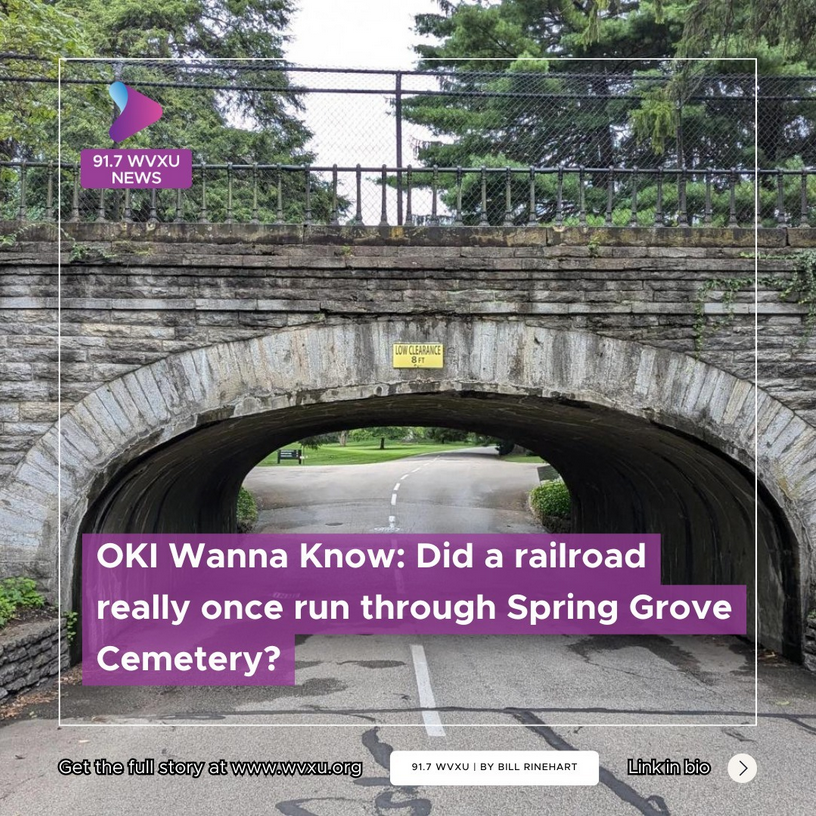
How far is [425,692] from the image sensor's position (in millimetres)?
6863

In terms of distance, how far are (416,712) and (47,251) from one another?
5.16 m

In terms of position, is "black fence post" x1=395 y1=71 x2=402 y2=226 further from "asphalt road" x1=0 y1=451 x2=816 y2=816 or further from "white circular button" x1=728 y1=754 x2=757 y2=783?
"white circular button" x1=728 y1=754 x2=757 y2=783

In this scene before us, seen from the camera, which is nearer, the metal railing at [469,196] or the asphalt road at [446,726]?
the asphalt road at [446,726]

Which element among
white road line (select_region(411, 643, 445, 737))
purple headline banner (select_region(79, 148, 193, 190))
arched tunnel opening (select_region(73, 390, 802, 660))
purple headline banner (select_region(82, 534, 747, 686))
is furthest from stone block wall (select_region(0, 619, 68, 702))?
purple headline banner (select_region(79, 148, 193, 190))

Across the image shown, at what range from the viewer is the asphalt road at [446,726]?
4598 millimetres

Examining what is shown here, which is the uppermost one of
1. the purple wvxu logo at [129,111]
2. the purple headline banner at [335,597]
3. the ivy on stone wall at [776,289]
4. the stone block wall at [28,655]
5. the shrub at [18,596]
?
the purple wvxu logo at [129,111]

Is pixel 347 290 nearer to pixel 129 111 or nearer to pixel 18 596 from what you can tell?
pixel 129 111

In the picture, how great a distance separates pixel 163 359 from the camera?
7223mm

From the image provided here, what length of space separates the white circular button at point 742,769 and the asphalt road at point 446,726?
6 cm

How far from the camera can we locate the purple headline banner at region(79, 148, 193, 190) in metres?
7.71

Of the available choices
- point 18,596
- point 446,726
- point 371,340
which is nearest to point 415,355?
point 371,340

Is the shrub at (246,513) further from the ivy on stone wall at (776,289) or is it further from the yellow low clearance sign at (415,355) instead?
the ivy on stone wall at (776,289)

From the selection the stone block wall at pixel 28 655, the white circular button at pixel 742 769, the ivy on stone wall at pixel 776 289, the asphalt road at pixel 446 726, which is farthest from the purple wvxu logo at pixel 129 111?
the white circular button at pixel 742 769

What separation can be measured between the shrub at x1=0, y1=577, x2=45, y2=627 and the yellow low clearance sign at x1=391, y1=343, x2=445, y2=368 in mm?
3754
